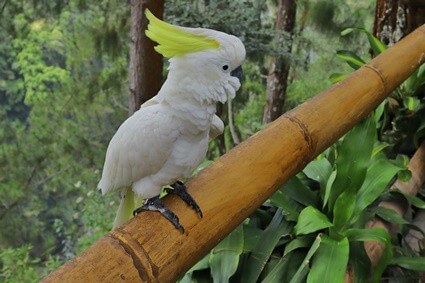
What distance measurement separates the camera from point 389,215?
1327mm

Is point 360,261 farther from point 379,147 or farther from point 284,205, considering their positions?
point 379,147

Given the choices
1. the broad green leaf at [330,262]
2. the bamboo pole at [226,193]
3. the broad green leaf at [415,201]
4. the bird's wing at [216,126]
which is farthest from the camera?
the broad green leaf at [415,201]

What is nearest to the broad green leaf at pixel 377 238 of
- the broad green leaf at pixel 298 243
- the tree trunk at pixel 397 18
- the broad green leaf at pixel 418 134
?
the broad green leaf at pixel 298 243

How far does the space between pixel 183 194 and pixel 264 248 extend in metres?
0.55

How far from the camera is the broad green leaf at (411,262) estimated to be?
47.1 inches

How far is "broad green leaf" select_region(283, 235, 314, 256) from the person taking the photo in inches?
45.6

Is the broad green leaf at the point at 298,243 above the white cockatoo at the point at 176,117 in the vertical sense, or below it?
below

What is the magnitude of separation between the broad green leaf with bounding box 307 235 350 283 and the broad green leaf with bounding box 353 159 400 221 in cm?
16

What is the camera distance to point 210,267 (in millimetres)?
1148

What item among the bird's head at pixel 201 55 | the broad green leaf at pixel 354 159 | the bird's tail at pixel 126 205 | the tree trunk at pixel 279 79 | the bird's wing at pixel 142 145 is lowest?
the tree trunk at pixel 279 79

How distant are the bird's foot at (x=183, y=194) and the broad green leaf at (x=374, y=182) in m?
0.64

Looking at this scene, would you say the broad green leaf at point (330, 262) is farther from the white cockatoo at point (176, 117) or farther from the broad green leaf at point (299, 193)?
the white cockatoo at point (176, 117)

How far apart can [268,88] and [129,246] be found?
3.83 meters

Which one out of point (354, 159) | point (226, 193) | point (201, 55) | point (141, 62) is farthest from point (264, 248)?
point (141, 62)
